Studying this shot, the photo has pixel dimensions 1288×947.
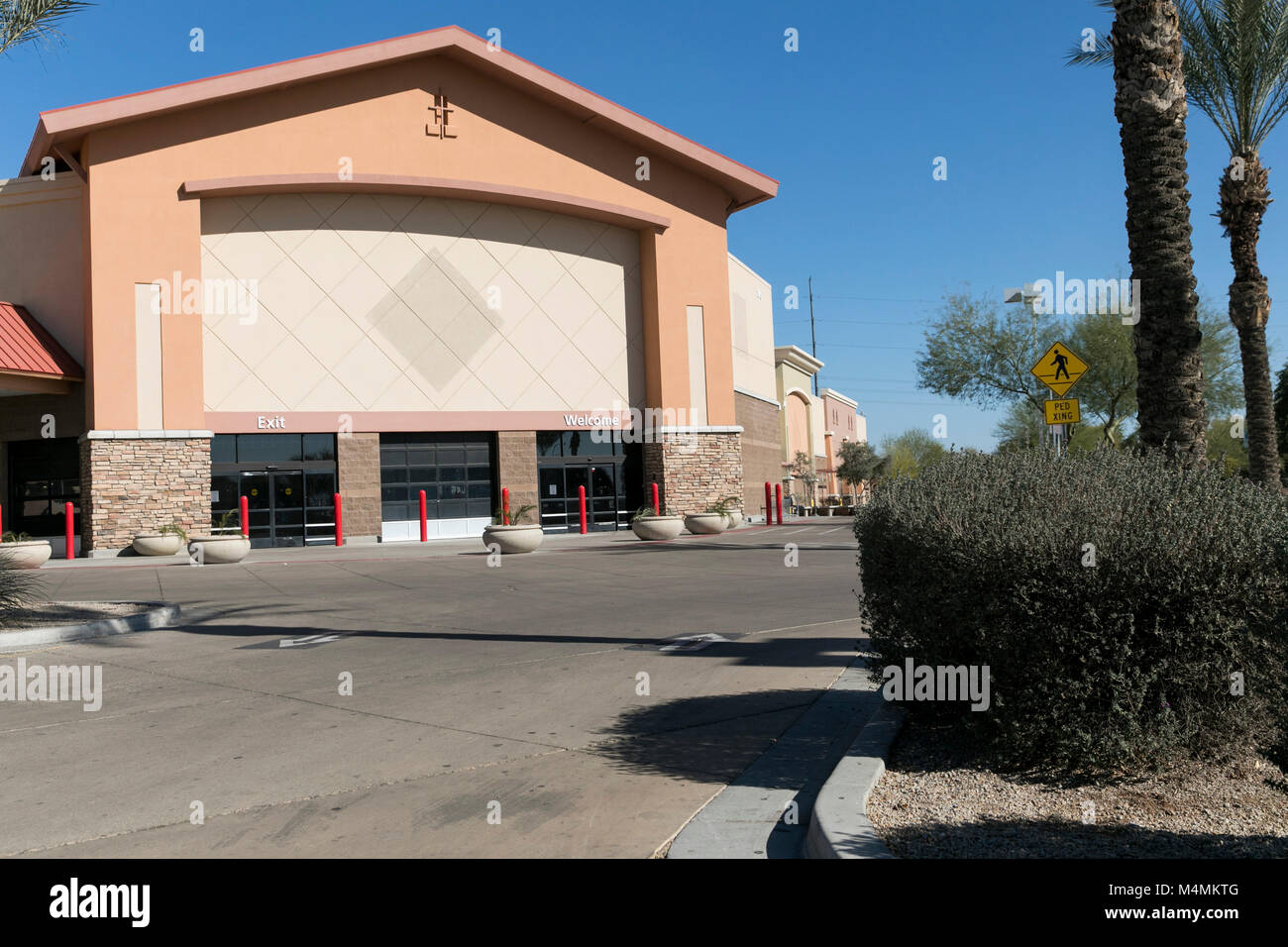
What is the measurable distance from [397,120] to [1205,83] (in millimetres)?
20785

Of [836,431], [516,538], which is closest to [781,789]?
[516,538]

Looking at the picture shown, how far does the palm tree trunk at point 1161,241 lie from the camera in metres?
8.30

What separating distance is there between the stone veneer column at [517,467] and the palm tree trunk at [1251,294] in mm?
19067

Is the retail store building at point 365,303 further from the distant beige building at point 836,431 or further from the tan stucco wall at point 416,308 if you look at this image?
the distant beige building at point 836,431

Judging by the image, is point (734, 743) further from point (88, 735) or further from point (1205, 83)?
point (1205, 83)

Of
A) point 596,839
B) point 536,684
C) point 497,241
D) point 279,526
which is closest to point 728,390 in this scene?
point 497,241

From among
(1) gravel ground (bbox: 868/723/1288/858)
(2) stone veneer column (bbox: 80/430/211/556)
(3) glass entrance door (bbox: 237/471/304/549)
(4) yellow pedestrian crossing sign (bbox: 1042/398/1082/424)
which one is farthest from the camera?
(3) glass entrance door (bbox: 237/471/304/549)

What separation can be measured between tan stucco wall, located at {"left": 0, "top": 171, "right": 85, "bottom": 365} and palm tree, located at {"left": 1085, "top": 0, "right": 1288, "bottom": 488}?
2736cm

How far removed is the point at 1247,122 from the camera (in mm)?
20438

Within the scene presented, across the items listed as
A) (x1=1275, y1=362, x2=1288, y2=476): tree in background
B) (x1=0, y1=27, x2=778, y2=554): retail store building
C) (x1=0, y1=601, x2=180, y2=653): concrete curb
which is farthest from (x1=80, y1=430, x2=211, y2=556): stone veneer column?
(x1=1275, y1=362, x2=1288, y2=476): tree in background

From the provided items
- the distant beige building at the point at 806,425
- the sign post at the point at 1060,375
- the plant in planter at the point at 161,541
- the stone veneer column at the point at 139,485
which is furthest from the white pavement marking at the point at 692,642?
the distant beige building at the point at 806,425

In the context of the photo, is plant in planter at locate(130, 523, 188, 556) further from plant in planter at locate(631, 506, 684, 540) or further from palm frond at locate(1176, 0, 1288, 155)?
palm frond at locate(1176, 0, 1288, 155)

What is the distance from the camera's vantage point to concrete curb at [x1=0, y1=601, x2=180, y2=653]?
1018cm

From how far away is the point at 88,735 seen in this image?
22.2ft
